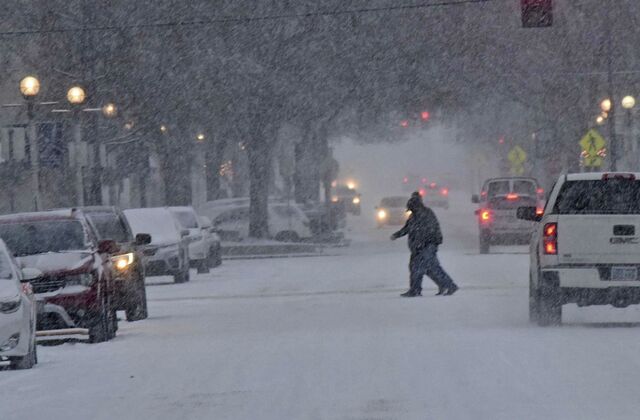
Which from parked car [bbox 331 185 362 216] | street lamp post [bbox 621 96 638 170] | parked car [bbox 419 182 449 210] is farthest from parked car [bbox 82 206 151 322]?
parked car [bbox 419 182 449 210]

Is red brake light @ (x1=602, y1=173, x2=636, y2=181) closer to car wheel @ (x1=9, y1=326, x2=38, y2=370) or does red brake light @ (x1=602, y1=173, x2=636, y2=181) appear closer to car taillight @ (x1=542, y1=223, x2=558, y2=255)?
car taillight @ (x1=542, y1=223, x2=558, y2=255)

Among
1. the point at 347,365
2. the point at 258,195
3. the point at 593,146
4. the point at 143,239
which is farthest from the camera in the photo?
the point at 258,195

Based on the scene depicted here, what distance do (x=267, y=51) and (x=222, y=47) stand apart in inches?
74.2

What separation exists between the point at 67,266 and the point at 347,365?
543cm

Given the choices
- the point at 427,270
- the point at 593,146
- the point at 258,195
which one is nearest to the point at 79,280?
the point at 427,270

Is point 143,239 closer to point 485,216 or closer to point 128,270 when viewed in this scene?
point 128,270

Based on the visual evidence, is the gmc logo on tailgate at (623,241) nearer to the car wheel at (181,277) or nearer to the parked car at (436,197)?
the car wheel at (181,277)

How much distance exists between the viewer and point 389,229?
75.2 meters

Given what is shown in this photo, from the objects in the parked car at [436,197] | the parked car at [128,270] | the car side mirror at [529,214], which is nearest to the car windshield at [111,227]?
the parked car at [128,270]

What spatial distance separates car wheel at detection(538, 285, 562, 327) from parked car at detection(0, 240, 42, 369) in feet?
19.7

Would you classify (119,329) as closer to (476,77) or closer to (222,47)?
(222,47)

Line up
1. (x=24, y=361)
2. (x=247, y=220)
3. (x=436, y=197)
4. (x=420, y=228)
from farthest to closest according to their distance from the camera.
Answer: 1. (x=436, y=197)
2. (x=247, y=220)
3. (x=420, y=228)
4. (x=24, y=361)

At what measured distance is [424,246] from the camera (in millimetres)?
27500

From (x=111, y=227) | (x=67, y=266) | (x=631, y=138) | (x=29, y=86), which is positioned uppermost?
(x=29, y=86)
